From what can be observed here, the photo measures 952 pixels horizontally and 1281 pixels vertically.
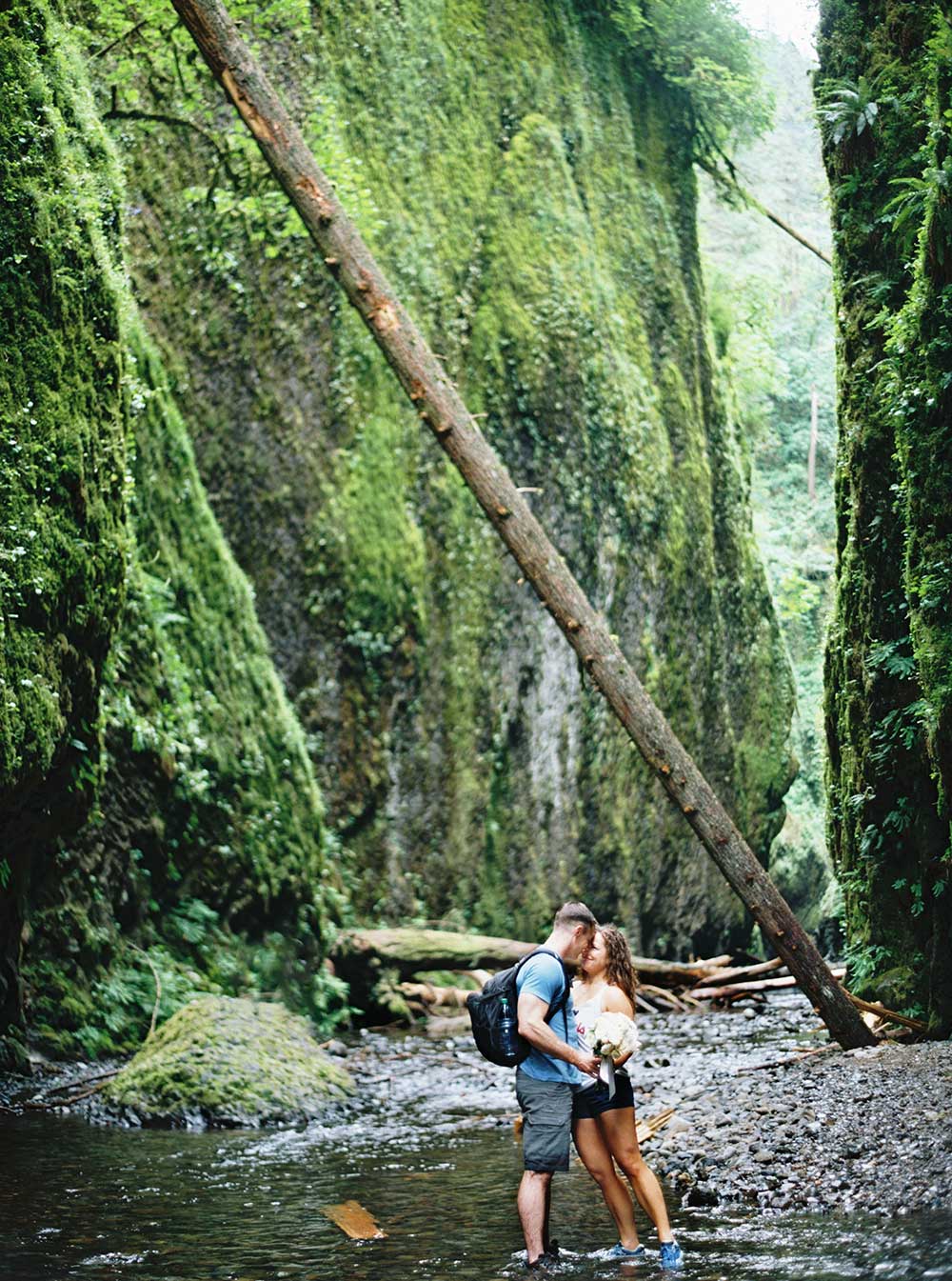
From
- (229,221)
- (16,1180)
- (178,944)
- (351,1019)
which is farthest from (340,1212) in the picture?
(229,221)

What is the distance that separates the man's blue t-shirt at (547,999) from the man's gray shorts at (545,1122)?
3cm

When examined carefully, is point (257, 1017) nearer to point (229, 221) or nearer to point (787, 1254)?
point (787, 1254)

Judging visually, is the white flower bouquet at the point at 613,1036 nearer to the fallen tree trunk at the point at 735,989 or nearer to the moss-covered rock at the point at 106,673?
the moss-covered rock at the point at 106,673

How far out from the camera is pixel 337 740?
52.4 feet

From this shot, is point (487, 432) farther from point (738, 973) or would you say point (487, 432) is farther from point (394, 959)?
point (738, 973)

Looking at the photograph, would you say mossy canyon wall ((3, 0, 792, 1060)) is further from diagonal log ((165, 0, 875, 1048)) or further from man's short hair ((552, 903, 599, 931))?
man's short hair ((552, 903, 599, 931))

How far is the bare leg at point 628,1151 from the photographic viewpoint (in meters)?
4.93

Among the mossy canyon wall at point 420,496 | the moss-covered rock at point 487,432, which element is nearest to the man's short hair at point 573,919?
the mossy canyon wall at point 420,496

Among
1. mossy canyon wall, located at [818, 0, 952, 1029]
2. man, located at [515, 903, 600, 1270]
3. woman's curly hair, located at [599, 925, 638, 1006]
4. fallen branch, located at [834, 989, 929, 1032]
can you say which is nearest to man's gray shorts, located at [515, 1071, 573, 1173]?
man, located at [515, 903, 600, 1270]

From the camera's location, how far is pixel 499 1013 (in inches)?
195

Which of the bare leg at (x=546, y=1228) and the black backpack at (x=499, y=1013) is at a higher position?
the black backpack at (x=499, y=1013)

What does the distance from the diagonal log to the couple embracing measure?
11.8 ft

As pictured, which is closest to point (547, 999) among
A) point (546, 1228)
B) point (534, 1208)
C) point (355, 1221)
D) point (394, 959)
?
point (534, 1208)

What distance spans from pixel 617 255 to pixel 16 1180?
18.7 meters
